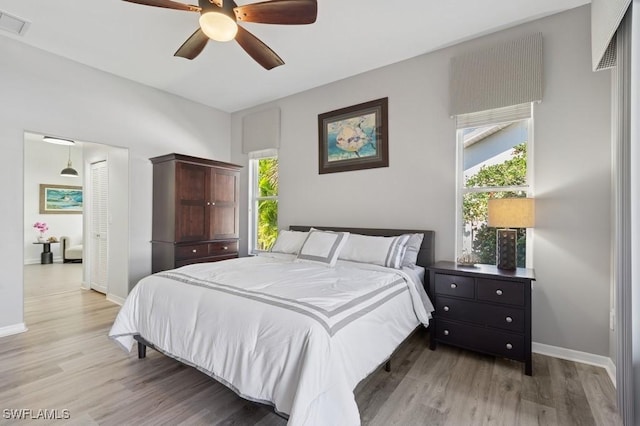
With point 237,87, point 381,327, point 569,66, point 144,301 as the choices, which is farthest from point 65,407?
point 569,66

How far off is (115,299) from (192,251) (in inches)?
54.9

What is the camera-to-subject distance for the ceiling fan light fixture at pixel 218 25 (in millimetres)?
2010

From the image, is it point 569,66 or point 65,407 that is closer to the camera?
point 65,407

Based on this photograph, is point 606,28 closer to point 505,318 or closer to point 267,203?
point 505,318

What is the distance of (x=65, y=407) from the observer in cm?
187

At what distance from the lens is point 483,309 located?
2455mm

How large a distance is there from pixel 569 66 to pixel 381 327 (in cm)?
268

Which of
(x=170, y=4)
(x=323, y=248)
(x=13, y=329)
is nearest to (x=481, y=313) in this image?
(x=323, y=248)

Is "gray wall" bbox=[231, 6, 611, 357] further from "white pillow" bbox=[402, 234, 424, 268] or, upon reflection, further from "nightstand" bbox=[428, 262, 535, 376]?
"nightstand" bbox=[428, 262, 535, 376]

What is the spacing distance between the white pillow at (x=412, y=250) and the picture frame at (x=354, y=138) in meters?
0.95

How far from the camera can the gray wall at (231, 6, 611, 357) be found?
2422 millimetres

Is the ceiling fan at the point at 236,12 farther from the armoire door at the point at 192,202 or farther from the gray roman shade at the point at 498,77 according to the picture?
the armoire door at the point at 192,202

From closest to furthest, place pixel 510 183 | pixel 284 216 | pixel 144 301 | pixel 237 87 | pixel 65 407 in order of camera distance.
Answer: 1. pixel 65 407
2. pixel 144 301
3. pixel 510 183
4. pixel 237 87
5. pixel 284 216

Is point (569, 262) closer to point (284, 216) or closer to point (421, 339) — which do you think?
point (421, 339)
